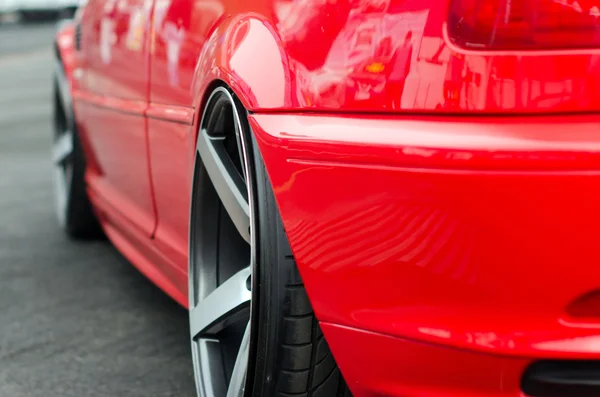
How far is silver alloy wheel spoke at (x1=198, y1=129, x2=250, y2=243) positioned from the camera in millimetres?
2127

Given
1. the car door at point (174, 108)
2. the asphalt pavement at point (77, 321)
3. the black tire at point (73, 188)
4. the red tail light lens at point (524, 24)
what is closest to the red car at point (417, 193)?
the red tail light lens at point (524, 24)

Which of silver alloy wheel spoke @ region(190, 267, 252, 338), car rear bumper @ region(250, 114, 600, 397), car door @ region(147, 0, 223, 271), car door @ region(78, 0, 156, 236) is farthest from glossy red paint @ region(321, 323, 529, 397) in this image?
car door @ region(78, 0, 156, 236)

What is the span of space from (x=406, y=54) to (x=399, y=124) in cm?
12

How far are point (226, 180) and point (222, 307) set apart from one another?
0.31m

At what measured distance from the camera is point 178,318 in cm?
325

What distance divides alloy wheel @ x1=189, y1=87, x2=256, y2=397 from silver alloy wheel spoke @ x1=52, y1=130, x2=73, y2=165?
6.10ft

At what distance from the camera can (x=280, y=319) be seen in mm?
1843

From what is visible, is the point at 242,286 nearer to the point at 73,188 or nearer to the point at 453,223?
the point at 453,223

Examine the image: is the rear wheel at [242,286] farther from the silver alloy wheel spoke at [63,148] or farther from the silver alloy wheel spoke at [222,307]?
the silver alloy wheel spoke at [63,148]

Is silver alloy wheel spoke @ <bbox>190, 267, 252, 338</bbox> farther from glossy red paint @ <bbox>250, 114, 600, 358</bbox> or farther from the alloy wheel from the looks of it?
glossy red paint @ <bbox>250, 114, 600, 358</bbox>

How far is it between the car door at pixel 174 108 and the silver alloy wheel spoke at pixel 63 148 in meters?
1.43

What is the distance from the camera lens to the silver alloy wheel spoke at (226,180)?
213 cm

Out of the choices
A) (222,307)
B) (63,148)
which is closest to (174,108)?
(222,307)

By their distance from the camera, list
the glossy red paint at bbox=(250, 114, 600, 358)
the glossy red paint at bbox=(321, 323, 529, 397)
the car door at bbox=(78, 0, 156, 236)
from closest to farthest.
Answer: the glossy red paint at bbox=(250, 114, 600, 358) < the glossy red paint at bbox=(321, 323, 529, 397) < the car door at bbox=(78, 0, 156, 236)
